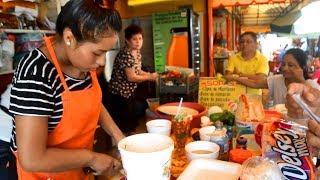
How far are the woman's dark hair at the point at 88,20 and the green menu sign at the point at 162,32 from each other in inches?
145

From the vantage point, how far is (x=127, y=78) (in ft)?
11.2

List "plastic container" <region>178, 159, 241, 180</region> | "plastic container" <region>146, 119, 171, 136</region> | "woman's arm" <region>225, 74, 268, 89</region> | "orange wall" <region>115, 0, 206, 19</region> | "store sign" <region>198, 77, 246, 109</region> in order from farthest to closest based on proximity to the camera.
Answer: "orange wall" <region>115, 0, 206, 19</region>
"woman's arm" <region>225, 74, 268, 89</region>
"store sign" <region>198, 77, 246, 109</region>
"plastic container" <region>146, 119, 171, 136</region>
"plastic container" <region>178, 159, 241, 180</region>

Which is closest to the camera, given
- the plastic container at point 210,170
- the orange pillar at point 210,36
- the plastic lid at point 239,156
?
the plastic container at point 210,170

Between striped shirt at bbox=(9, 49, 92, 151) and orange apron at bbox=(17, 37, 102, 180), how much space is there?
3cm

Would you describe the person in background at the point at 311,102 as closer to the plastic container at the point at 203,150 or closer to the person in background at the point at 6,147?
the plastic container at the point at 203,150

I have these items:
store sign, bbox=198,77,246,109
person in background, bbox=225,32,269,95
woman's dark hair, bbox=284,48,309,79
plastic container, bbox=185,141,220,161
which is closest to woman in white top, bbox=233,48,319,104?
woman's dark hair, bbox=284,48,309,79

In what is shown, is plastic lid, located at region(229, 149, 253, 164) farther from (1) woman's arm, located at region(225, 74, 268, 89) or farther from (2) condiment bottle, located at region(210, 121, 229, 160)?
(1) woman's arm, located at region(225, 74, 268, 89)

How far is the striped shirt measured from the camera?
0.98 m

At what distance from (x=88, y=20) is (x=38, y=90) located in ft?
1.02

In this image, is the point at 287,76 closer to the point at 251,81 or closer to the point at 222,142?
the point at 251,81

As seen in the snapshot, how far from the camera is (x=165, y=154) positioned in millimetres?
777

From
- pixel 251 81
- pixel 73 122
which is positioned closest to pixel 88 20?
pixel 73 122

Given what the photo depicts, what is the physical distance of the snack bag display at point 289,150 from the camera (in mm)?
802

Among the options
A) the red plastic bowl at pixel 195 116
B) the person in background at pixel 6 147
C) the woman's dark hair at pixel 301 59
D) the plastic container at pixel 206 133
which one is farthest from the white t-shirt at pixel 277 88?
the person in background at pixel 6 147
